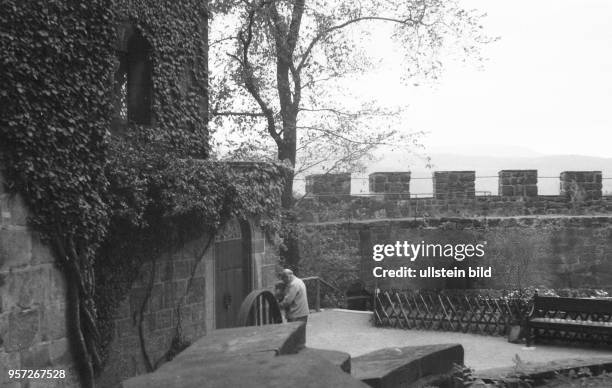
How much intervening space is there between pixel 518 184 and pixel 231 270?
922 centimetres

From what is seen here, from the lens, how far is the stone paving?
1026 centimetres

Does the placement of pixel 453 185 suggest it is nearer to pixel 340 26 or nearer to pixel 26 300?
pixel 340 26

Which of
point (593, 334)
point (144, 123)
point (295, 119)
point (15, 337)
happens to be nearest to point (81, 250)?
point (15, 337)

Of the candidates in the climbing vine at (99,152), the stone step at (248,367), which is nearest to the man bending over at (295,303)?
the climbing vine at (99,152)

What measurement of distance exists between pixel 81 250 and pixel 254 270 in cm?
462

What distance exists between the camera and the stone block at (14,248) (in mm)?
6195

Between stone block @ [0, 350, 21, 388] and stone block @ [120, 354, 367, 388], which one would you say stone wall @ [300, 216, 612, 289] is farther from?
stone block @ [120, 354, 367, 388]

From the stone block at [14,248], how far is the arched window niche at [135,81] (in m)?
3.42

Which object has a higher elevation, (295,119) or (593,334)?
(295,119)

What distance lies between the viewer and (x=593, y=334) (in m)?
11.2

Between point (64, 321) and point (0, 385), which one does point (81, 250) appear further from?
point (0, 385)

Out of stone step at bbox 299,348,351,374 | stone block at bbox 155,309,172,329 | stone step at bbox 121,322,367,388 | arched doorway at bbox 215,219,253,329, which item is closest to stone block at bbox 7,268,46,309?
stone step at bbox 121,322,367,388

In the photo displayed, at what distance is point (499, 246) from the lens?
1677cm

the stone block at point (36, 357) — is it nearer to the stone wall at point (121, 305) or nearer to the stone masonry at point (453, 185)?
the stone wall at point (121, 305)
